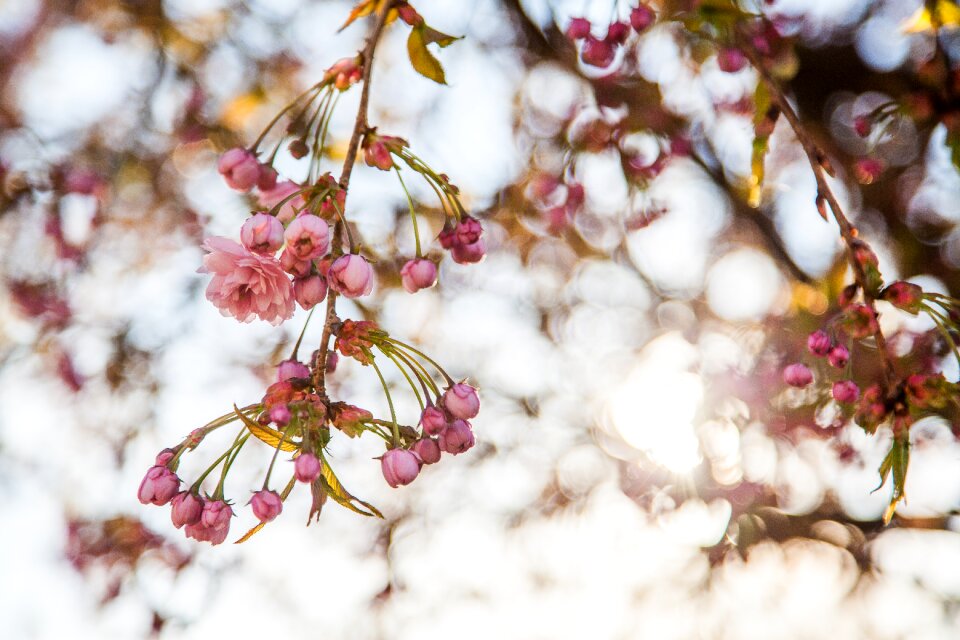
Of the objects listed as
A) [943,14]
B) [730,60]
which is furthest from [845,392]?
[730,60]

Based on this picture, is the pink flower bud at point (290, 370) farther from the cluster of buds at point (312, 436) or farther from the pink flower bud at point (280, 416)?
the pink flower bud at point (280, 416)

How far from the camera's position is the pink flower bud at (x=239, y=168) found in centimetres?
128

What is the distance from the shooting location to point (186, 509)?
112 cm

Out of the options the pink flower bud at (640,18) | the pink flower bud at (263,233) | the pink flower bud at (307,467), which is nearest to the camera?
the pink flower bud at (307,467)

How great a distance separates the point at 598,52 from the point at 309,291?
1385 millimetres

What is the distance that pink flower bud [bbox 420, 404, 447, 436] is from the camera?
1.16m

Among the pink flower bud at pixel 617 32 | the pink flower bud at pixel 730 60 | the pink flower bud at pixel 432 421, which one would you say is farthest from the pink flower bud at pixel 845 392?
the pink flower bud at pixel 617 32

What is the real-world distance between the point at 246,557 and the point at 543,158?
10.5ft

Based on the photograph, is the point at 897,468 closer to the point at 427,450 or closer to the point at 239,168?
the point at 427,450

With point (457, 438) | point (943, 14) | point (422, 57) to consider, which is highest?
point (943, 14)

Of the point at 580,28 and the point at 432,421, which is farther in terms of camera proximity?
the point at 580,28

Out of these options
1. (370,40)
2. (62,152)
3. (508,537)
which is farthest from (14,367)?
(370,40)

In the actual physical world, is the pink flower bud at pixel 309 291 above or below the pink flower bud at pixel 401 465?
above

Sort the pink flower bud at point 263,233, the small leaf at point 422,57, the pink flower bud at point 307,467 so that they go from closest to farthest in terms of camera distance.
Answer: the pink flower bud at point 307,467
the pink flower bud at point 263,233
the small leaf at point 422,57
